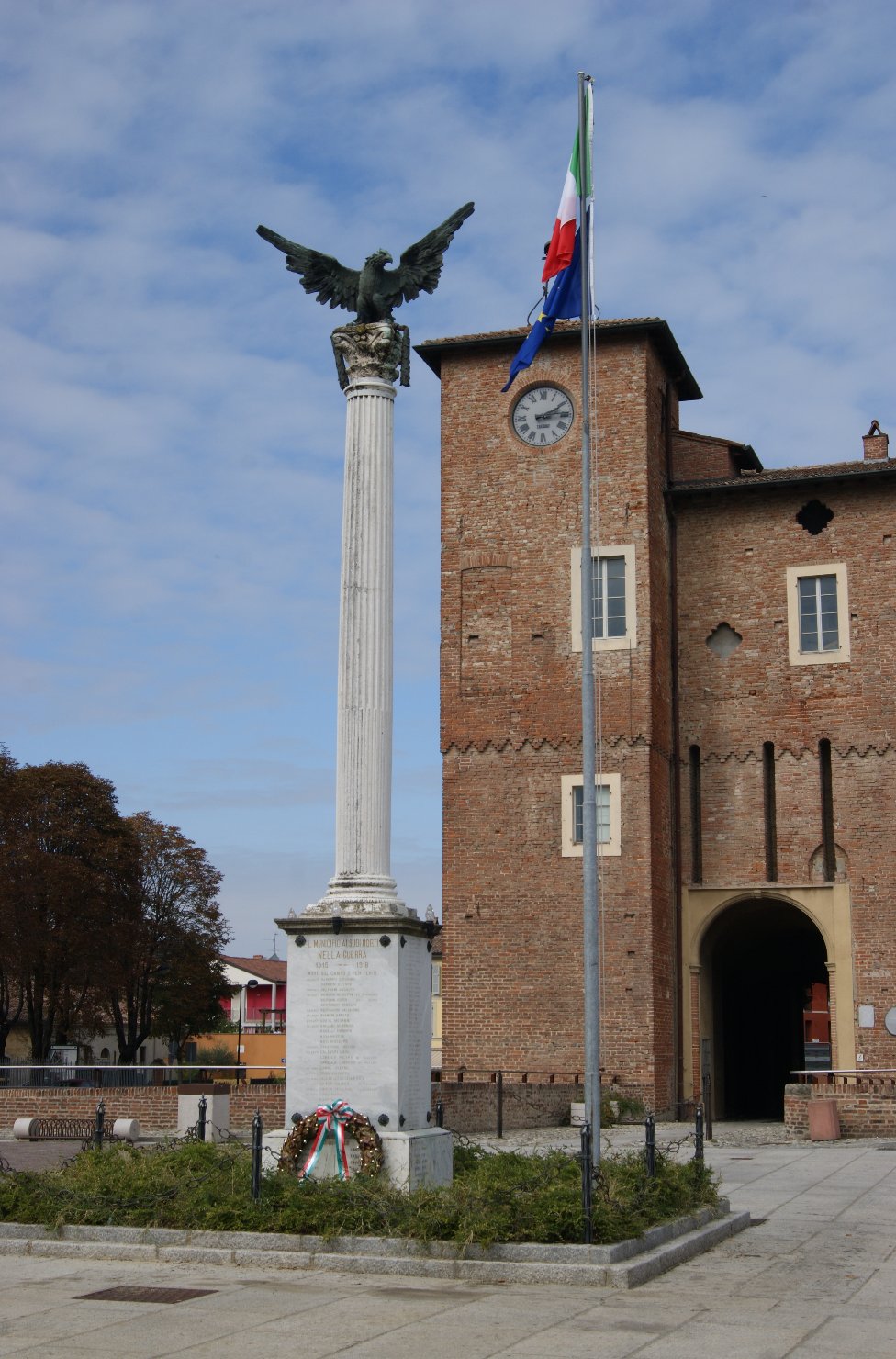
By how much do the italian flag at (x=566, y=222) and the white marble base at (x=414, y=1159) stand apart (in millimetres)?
12168

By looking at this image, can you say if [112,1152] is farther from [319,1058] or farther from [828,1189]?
[828,1189]

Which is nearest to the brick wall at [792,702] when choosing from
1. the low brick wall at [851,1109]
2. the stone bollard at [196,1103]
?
the low brick wall at [851,1109]

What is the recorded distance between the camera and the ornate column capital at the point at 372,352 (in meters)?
15.6

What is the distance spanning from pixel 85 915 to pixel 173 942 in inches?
319

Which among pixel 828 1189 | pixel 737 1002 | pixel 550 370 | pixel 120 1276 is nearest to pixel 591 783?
pixel 828 1189

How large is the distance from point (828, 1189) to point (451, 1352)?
32.9 feet

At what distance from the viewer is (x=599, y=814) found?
31406 mm

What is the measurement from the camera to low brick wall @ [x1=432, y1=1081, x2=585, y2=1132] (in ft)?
86.0

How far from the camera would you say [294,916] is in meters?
14.1

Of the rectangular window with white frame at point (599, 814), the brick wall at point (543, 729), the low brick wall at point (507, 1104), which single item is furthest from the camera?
the rectangular window with white frame at point (599, 814)

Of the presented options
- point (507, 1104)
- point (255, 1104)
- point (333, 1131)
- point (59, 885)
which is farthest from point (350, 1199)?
point (59, 885)

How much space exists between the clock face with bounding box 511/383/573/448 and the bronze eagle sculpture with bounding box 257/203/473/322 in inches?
662

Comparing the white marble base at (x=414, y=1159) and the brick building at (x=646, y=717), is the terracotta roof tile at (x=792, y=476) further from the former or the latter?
the white marble base at (x=414, y=1159)

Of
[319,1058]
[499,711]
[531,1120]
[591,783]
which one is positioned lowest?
[531,1120]
